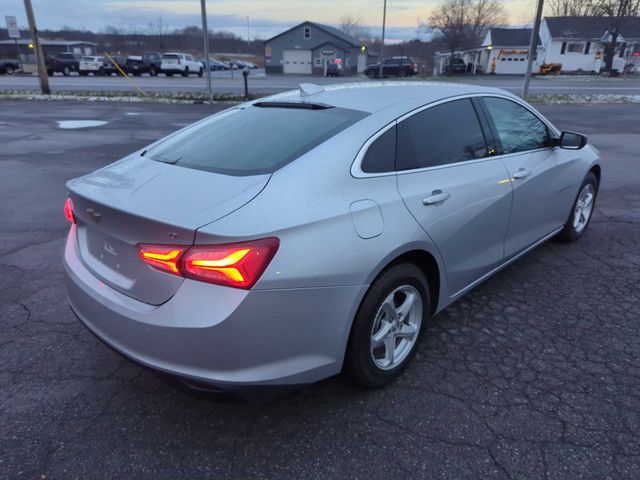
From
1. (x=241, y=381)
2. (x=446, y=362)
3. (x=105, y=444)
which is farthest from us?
(x=446, y=362)

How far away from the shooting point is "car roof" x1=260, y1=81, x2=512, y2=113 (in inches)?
115

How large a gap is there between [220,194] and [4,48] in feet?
247

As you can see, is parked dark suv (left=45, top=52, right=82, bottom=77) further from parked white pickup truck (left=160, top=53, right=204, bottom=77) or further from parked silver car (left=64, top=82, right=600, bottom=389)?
parked silver car (left=64, top=82, right=600, bottom=389)

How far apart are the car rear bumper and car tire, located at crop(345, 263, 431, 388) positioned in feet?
0.43

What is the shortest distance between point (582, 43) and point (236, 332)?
61.9 m

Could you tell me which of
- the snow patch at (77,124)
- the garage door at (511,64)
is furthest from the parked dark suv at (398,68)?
the snow patch at (77,124)

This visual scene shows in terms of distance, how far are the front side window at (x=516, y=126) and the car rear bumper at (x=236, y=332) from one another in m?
2.03

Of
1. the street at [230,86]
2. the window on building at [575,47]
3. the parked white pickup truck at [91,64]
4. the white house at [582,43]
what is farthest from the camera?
the window on building at [575,47]

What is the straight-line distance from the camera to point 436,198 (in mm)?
2771

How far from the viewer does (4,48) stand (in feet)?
201

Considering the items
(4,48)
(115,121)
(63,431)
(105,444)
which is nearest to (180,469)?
(105,444)

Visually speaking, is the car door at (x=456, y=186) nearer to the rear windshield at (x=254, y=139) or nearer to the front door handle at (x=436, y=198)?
the front door handle at (x=436, y=198)

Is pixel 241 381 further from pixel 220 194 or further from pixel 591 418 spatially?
pixel 591 418

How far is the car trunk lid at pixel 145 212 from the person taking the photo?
2.05 metres
